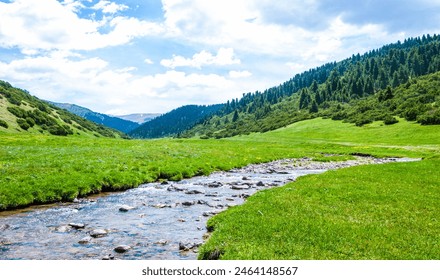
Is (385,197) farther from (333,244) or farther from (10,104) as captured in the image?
(10,104)

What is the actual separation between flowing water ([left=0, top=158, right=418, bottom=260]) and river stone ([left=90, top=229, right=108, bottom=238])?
0.12ft

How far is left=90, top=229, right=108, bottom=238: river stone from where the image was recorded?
52.3 feet

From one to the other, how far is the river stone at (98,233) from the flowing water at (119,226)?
4 cm

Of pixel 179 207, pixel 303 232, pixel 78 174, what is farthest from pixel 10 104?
pixel 303 232

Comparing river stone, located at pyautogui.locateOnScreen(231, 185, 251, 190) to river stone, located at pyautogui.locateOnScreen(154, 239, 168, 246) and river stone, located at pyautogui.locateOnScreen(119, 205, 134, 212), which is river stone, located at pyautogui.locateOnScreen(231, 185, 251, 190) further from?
river stone, located at pyautogui.locateOnScreen(154, 239, 168, 246)

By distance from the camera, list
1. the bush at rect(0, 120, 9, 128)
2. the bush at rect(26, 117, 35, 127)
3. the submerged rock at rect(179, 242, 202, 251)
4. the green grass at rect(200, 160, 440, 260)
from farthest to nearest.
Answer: the bush at rect(26, 117, 35, 127)
the bush at rect(0, 120, 9, 128)
the submerged rock at rect(179, 242, 202, 251)
the green grass at rect(200, 160, 440, 260)

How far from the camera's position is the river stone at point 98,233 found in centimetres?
1593

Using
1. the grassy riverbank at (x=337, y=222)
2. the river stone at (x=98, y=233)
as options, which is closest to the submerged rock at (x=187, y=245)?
the grassy riverbank at (x=337, y=222)

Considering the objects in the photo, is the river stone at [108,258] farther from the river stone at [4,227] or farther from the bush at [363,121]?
the bush at [363,121]

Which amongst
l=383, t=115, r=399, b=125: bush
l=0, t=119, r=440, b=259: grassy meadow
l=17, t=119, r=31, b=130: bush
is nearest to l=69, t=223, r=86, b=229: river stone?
l=0, t=119, r=440, b=259: grassy meadow

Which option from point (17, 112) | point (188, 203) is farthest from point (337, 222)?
point (17, 112)

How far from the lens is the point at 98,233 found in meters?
16.1

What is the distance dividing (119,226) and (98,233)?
158 cm
